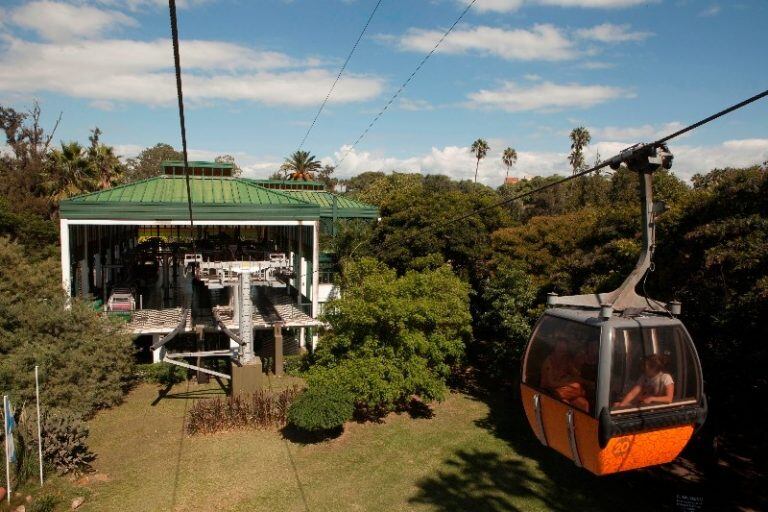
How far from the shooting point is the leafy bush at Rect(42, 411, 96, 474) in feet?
44.5

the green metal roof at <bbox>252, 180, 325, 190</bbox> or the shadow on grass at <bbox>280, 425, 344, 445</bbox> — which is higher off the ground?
the green metal roof at <bbox>252, 180, 325, 190</bbox>

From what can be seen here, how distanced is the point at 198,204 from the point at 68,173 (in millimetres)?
18222

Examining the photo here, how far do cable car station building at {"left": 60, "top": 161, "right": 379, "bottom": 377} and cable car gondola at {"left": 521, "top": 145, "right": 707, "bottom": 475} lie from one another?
13.2 metres

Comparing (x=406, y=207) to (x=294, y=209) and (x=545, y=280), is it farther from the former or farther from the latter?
(x=545, y=280)

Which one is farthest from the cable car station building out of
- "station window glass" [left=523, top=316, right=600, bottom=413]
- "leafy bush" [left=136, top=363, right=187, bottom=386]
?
"station window glass" [left=523, top=316, right=600, bottom=413]

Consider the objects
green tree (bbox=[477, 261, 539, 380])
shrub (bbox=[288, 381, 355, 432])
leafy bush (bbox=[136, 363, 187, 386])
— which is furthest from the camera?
leafy bush (bbox=[136, 363, 187, 386])

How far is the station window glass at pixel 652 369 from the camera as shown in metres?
6.27

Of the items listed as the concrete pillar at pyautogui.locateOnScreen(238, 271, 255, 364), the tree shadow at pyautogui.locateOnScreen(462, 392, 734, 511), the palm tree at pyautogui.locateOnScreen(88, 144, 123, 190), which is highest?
the palm tree at pyautogui.locateOnScreen(88, 144, 123, 190)

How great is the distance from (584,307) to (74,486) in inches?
527

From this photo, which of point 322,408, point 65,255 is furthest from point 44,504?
point 65,255

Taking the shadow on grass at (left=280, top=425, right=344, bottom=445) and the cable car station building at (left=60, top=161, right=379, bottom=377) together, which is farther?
the cable car station building at (left=60, top=161, right=379, bottom=377)

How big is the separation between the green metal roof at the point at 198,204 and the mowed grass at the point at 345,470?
789 cm

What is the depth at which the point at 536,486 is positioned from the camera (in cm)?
1409

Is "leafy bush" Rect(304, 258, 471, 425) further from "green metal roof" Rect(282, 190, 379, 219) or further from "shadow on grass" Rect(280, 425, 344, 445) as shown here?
"green metal roof" Rect(282, 190, 379, 219)
